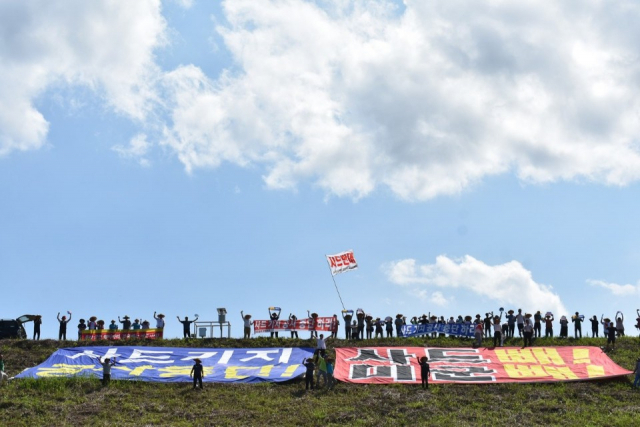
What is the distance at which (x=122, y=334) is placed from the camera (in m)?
44.2

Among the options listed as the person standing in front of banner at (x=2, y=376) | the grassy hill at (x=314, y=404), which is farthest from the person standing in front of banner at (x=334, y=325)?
the person standing in front of banner at (x=2, y=376)

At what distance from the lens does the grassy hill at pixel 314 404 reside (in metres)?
29.6

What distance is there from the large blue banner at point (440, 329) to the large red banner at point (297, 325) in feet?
16.4

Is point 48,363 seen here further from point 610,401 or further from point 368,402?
point 610,401

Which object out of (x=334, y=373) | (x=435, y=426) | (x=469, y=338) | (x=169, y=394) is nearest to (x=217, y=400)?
(x=169, y=394)

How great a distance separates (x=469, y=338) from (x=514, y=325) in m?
2.97

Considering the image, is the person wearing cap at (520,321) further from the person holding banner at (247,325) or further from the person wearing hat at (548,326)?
the person holding banner at (247,325)

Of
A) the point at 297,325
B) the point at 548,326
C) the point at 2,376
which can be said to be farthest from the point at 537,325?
the point at 2,376

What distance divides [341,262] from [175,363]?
14.5 metres

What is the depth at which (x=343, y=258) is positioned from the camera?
158 feet

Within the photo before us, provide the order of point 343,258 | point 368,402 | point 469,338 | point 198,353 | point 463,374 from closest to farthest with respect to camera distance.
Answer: point 368,402, point 463,374, point 198,353, point 469,338, point 343,258

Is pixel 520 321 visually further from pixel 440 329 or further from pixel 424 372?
pixel 424 372

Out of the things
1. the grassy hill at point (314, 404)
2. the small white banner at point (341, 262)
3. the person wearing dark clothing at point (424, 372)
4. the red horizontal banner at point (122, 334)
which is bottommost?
the grassy hill at point (314, 404)

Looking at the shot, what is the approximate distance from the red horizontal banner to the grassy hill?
7718mm
